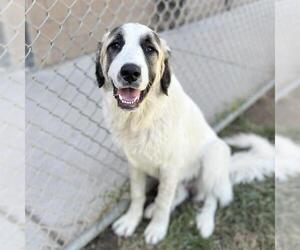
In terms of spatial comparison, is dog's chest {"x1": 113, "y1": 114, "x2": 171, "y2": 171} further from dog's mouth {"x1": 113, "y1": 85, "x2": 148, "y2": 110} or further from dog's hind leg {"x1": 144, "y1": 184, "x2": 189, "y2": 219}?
Result: dog's hind leg {"x1": 144, "y1": 184, "x2": 189, "y2": 219}

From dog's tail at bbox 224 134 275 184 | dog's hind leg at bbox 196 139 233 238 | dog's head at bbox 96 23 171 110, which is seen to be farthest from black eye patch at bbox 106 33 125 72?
dog's tail at bbox 224 134 275 184

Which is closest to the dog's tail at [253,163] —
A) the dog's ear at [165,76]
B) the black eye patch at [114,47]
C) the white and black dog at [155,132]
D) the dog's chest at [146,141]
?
the white and black dog at [155,132]

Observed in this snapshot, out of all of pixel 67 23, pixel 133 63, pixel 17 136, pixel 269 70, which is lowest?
pixel 269 70

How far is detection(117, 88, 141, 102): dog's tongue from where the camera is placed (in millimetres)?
2145

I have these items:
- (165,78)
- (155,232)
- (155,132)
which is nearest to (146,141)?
(155,132)

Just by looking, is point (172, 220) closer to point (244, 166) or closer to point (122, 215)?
point (122, 215)

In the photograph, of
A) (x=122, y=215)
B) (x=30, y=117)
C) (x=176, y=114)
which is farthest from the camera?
(x=122, y=215)

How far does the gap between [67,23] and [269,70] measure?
243cm

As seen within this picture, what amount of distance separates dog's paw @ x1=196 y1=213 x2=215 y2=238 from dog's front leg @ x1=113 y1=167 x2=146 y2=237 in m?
0.35

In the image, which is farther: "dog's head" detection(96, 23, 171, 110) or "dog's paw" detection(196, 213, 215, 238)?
"dog's paw" detection(196, 213, 215, 238)

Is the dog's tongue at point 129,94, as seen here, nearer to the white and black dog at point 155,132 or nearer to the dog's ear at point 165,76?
the white and black dog at point 155,132

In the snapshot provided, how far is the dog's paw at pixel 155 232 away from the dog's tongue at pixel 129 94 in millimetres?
930

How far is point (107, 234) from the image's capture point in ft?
9.26

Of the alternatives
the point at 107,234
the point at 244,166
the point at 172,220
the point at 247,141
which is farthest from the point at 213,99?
the point at 107,234
